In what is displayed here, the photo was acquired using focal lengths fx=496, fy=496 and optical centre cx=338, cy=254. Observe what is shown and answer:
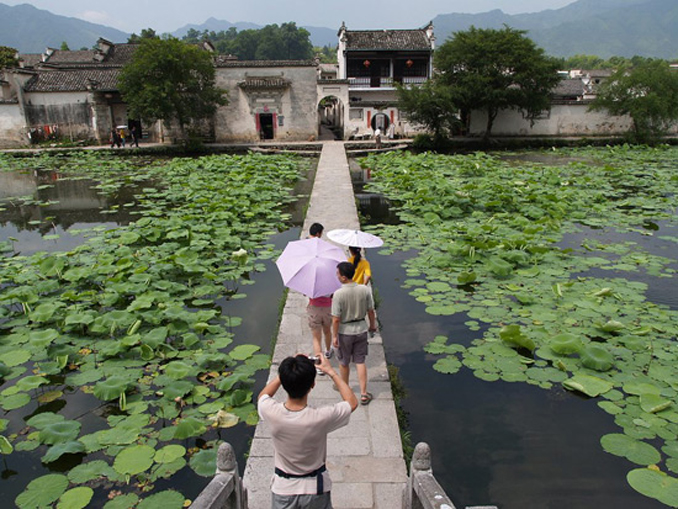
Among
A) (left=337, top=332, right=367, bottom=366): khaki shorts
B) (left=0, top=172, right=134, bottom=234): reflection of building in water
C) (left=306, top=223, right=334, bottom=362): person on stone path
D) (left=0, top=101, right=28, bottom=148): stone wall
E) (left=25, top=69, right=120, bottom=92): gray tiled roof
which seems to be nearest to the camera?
(left=337, top=332, right=367, bottom=366): khaki shorts

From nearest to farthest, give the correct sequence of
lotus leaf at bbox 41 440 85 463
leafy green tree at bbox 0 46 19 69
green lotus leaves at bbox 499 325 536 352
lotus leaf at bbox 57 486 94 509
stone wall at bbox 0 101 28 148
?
1. lotus leaf at bbox 57 486 94 509
2. lotus leaf at bbox 41 440 85 463
3. green lotus leaves at bbox 499 325 536 352
4. stone wall at bbox 0 101 28 148
5. leafy green tree at bbox 0 46 19 69

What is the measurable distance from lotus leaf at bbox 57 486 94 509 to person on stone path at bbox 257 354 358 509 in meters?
1.66

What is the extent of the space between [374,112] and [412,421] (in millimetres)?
23442

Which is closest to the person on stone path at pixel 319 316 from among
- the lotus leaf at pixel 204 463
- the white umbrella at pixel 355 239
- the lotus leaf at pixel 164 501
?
the white umbrella at pixel 355 239

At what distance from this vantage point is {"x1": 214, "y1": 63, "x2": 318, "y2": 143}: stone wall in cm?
2508

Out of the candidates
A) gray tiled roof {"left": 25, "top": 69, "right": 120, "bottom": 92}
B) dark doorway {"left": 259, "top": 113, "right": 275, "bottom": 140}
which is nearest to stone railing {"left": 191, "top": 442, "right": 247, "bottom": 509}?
dark doorway {"left": 259, "top": 113, "right": 275, "bottom": 140}

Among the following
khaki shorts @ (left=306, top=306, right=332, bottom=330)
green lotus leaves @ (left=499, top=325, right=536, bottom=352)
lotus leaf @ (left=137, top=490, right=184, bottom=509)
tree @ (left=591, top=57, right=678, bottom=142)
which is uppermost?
tree @ (left=591, top=57, right=678, bottom=142)

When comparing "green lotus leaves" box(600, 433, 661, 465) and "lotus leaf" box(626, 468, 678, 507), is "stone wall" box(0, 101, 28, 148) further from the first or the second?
"lotus leaf" box(626, 468, 678, 507)

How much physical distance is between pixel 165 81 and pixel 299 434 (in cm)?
2134

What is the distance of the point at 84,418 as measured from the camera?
4180 mm

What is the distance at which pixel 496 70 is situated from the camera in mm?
22531

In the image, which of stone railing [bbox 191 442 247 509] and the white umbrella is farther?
the white umbrella

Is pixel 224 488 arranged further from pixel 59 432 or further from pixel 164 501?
pixel 59 432

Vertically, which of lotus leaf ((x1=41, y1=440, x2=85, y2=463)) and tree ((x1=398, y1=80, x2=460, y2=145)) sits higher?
tree ((x1=398, y1=80, x2=460, y2=145))
